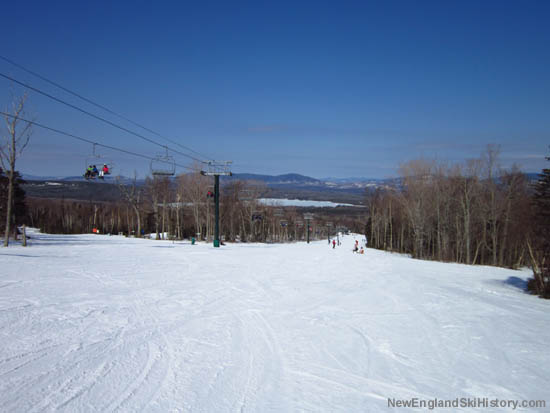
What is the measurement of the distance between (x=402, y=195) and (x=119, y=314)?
5106cm

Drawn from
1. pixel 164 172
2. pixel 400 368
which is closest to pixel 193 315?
pixel 400 368

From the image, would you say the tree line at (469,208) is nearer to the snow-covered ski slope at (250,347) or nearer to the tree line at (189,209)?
the tree line at (189,209)

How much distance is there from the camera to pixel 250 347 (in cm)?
654

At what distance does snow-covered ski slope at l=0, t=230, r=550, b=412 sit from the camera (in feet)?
15.3

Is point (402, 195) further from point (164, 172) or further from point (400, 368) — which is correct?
point (400, 368)

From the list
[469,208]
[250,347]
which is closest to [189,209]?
[469,208]

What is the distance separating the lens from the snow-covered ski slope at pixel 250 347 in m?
4.65

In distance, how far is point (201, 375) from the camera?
5246 millimetres

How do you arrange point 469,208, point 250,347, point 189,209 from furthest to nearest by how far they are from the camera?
point 189,209 → point 469,208 → point 250,347

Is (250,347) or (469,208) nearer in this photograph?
(250,347)

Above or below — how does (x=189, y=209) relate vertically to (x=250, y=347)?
above

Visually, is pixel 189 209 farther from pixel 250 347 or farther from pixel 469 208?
pixel 250 347

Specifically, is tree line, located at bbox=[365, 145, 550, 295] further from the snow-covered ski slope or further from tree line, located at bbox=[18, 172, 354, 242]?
the snow-covered ski slope

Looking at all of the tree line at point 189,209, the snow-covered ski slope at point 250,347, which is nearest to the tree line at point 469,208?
the tree line at point 189,209
